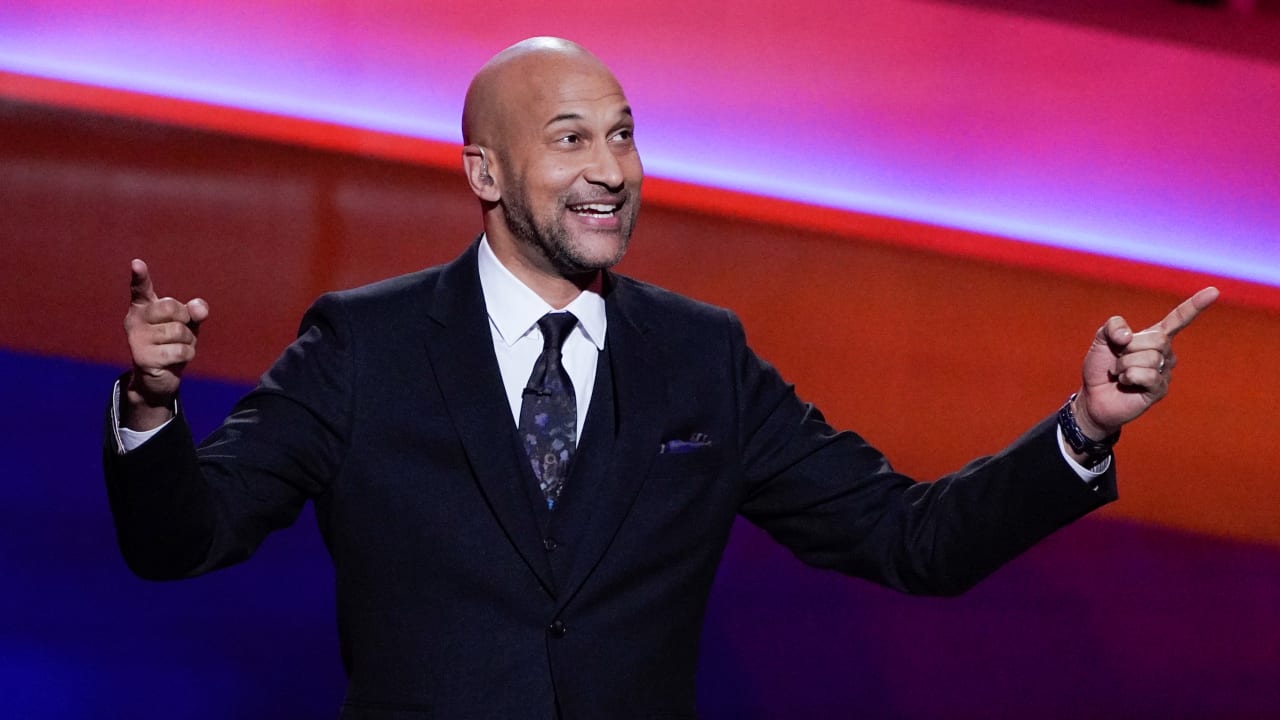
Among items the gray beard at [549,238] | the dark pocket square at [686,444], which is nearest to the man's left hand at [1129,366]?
the dark pocket square at [686,444]

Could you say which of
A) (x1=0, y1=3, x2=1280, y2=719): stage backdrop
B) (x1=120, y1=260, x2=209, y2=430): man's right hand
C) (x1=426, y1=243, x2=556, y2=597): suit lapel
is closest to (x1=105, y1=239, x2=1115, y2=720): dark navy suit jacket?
(x1=426, y1=243, x2=556, y2=597): suit lapel

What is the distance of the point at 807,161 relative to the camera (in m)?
3.08

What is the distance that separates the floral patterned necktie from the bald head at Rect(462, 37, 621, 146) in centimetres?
28

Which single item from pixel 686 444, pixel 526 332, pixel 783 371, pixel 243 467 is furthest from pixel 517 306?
pixel 783 371

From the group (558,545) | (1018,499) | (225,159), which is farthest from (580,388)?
(225,159)

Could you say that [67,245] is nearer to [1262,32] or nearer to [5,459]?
[5,459]

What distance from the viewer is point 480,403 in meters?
1.73

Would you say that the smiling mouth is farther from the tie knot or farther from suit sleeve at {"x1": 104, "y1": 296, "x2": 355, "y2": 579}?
suit sleeve at {"x1": 104, "y1": 296, "x2": 355, "y2": 579}

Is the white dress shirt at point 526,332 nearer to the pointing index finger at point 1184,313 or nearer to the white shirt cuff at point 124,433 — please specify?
the white shirt cuff at point 124,433

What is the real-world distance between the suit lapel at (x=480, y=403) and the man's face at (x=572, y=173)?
113 mm

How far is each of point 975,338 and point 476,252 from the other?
156cm

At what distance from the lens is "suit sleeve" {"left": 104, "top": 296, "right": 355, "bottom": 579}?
1.50 m

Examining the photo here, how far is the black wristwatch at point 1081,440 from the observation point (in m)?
1.68

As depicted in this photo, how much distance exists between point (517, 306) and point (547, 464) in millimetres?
215
